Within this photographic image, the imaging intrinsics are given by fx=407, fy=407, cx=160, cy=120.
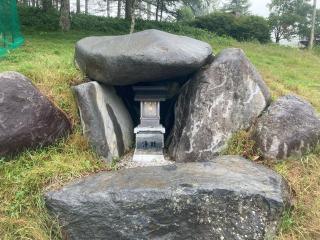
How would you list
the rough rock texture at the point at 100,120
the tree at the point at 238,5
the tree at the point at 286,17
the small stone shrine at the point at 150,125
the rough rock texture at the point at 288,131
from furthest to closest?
the tree at the point at 238,5, the tree at the point at 286,17, the small stone shrine at the point at 150,125, the rough rock texture at the point at 100,120, the rough rock texture at the point at 288,131

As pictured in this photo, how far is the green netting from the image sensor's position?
9.17m

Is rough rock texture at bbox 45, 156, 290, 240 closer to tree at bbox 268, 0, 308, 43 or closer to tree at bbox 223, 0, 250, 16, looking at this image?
tree at bbox 268, 0, 308, 43

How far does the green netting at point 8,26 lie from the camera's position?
9.17 m

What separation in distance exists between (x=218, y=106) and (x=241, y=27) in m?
17.3

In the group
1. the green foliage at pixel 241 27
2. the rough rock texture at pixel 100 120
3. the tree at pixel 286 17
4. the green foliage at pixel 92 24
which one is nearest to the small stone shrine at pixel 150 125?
the rough rock texture at pixel 100 120

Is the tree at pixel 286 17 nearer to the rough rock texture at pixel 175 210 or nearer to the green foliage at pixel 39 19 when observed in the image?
the green foliage at pixel 39 19

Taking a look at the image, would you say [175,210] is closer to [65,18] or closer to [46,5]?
[65,18]

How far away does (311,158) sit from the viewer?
473cm

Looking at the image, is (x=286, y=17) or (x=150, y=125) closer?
(x=150, y=125)

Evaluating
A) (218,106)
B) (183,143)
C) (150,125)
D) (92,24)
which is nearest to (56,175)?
(150,125)

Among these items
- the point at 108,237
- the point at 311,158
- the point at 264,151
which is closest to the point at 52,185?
the point at 108,237

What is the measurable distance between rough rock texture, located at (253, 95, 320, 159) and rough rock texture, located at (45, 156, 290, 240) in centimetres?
82

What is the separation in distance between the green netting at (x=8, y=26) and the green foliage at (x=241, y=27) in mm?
13121

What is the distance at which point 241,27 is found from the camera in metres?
21.4
